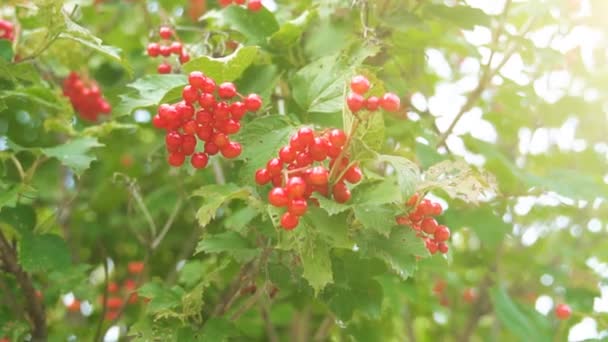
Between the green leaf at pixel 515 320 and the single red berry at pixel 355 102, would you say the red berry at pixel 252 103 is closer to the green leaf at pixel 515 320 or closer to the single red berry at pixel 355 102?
the single red berry at pixel 355 102

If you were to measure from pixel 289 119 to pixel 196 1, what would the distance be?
4.80 feet

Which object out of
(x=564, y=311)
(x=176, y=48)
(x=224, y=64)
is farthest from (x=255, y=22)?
(x=564, y=311)

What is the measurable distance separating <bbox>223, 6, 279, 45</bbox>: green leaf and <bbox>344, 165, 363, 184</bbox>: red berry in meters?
0.67

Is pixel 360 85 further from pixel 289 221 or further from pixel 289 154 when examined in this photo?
pixel 289 221

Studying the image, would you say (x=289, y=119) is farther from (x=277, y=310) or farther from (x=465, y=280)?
(x=465, y=280)

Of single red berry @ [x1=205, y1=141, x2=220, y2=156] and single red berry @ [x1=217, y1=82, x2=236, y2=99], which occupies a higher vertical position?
single red berry @ [x1=217, y1=82, x2=236, y2=99]

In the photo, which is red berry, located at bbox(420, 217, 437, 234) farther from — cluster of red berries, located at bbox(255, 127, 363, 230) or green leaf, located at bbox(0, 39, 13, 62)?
green leaf, located at bbox(0, 39, 13, 62)

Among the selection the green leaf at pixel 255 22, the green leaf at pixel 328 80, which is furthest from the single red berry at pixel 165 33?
the green leaf at pixel 328 80

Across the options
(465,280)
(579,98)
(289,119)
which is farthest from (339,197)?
(465,280)

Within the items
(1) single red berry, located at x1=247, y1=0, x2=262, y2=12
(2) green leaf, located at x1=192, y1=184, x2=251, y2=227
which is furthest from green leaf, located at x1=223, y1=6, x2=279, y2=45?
(2) green leaf, located at x1=192, y1=184, x2=251, y2=227

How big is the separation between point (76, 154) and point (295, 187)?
2.96ft

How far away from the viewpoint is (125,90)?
7.00 feet

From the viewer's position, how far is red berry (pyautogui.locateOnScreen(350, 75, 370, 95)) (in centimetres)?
135

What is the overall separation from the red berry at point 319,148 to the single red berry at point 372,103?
0.12 m
